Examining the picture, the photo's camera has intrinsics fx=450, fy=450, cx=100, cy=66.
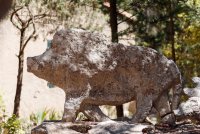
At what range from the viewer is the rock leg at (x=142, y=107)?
756 centimetres

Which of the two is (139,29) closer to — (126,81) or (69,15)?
(69,15)

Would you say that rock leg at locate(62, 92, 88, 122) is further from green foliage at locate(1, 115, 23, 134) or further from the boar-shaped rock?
green foliage at locate(1, 115, 23, 134)

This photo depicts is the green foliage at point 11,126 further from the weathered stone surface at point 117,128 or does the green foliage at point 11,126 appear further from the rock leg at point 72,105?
the weathered stone surface at point 117,128

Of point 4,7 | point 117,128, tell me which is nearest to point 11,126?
point 117,128

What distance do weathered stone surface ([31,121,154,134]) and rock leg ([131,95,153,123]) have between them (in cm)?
52

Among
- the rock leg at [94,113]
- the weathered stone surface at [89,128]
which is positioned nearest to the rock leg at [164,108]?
the weathered stone surface at [89,128]

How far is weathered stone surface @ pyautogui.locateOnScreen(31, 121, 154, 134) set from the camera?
6.69 metres

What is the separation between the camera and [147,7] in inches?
422

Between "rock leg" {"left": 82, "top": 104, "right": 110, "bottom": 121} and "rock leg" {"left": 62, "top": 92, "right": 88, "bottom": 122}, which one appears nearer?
"rock leg" {"left": 62, "top": 92, "right": 88, "bottom": 122}

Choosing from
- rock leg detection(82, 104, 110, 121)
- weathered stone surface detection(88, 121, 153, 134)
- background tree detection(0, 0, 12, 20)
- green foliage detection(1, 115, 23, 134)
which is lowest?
green foliage detection(1, 115, 23, 134)

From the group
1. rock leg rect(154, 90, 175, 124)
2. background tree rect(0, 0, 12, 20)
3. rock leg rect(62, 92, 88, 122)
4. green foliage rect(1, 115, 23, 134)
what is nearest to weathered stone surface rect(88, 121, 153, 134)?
rock leg rect(62, 92, 88, 122)

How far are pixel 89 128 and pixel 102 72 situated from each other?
41.4 inches

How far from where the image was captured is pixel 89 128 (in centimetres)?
696

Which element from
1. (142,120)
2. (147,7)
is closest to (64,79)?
(142,120)
